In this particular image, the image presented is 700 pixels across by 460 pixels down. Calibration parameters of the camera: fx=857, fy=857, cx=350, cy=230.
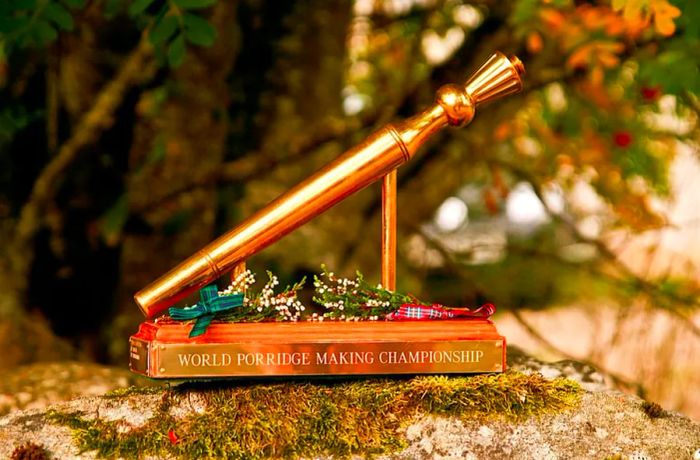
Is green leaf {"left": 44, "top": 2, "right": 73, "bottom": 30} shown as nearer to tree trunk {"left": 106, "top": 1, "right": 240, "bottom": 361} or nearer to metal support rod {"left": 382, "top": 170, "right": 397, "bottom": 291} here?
tree trunk {"left": 106, "top": 1, "right": 240, "bottom": 361}

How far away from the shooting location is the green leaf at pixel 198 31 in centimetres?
326

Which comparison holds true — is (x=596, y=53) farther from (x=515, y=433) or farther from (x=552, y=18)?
(x=515, y=433)

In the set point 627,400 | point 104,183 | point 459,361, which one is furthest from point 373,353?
point 104,183

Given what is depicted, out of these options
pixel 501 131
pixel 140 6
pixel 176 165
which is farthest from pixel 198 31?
pixel 501 131

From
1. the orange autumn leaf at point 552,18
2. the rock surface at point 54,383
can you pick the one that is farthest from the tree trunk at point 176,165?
the orange autumn leaf at point 552,18

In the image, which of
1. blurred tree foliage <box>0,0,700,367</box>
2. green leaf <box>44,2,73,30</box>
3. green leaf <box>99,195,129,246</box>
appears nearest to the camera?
green leaf <box>44,2,73,30</box>

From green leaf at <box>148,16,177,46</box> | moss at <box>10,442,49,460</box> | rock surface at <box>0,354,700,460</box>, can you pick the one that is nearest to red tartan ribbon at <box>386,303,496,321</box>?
rock surface at <box>0,354,700,460</box>

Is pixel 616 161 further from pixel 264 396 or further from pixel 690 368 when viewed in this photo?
pixel 264 396

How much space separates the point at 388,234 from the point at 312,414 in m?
0.56

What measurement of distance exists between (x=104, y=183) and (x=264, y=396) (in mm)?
2350

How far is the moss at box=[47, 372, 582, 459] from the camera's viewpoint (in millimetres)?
2270

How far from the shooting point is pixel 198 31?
326cm

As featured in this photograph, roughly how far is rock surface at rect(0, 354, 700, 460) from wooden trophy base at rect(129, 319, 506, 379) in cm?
14

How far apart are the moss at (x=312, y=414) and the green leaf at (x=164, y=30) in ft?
4.82
